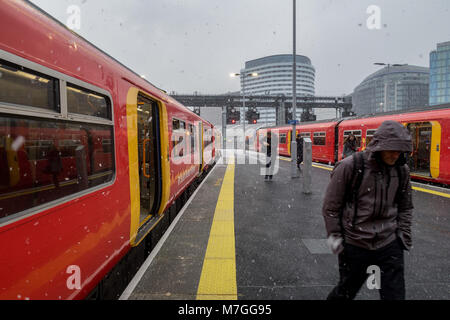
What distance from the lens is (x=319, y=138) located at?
53.1 feet

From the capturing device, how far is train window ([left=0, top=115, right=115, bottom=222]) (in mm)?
1539

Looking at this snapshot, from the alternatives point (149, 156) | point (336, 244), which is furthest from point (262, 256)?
point (149, 156)

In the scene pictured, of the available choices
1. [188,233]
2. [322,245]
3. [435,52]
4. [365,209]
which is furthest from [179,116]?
[435,52]

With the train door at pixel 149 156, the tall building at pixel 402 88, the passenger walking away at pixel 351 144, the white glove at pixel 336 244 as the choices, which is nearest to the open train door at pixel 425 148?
the passenger walking away at pixel 351 144

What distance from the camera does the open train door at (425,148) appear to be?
8.41 m

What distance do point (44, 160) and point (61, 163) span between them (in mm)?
176

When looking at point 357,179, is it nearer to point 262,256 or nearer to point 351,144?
point 262,256

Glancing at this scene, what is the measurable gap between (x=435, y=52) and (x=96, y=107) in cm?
11692

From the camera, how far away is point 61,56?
1.98 metres

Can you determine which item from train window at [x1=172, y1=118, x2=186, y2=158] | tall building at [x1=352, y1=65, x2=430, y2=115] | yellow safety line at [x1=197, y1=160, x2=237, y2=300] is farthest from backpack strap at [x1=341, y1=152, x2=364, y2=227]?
tall building at [x1=352, y1=65, x2=430, y2=115]

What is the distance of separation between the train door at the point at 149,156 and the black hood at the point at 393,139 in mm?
3526

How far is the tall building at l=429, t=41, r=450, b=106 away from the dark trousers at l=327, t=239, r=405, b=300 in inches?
4256

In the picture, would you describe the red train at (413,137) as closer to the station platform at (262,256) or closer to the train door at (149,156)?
the station platform at (262,256)

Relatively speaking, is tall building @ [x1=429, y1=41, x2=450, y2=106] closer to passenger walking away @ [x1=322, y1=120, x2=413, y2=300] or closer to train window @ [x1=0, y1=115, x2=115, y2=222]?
passenger walking away @ [x1=322, y1=120, x2=413, y2=300]
